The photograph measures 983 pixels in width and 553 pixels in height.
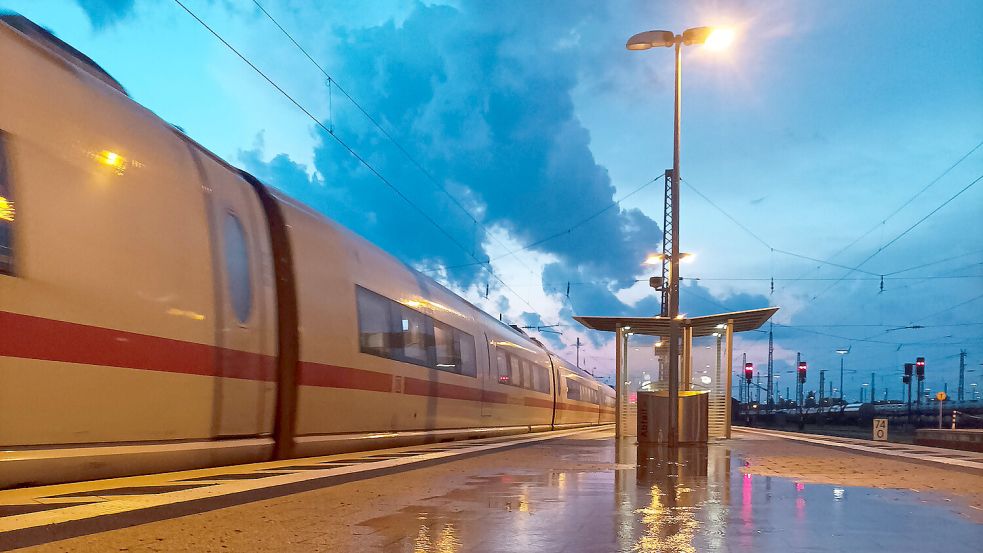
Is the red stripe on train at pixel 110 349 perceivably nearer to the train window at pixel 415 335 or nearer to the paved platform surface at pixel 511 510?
the paved platform surface at pixel 511 510

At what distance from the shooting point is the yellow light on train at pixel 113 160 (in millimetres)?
6113

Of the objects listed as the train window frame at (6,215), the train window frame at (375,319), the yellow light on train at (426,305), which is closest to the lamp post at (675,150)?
the yellow light on train at (426,305)

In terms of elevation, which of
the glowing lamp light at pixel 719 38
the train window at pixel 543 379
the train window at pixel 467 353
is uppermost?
the glowing lamp light at pixel 719 38

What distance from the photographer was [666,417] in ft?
52.3

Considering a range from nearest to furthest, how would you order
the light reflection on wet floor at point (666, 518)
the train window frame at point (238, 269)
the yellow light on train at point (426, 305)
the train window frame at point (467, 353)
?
the light reflection on wet floor at point (666, 518)
the train window frame at point (238, 269)
the yellow light on train at point (426, 305)
the train window frame at point (467, 353)

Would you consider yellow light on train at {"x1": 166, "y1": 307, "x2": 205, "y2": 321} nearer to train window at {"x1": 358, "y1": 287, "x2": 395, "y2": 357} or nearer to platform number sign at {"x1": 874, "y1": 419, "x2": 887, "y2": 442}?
train window at {"x1": 358, "y1": 287, "x2": 395, "y2": 357}

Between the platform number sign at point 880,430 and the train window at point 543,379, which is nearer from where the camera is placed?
the platform number sign at point 880,430

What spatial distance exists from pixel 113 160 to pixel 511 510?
415 cm

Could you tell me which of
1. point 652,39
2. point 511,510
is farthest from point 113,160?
point 652,39

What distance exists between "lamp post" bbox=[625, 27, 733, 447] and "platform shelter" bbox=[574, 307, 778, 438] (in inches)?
105

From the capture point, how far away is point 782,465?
403 inches

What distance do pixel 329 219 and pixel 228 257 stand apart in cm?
350

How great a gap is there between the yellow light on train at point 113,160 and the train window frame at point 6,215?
81 centimetres

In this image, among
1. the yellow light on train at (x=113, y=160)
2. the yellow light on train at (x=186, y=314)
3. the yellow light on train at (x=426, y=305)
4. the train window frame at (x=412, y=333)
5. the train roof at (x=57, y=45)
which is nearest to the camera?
the yellow light on train at (x=113, y=160)
